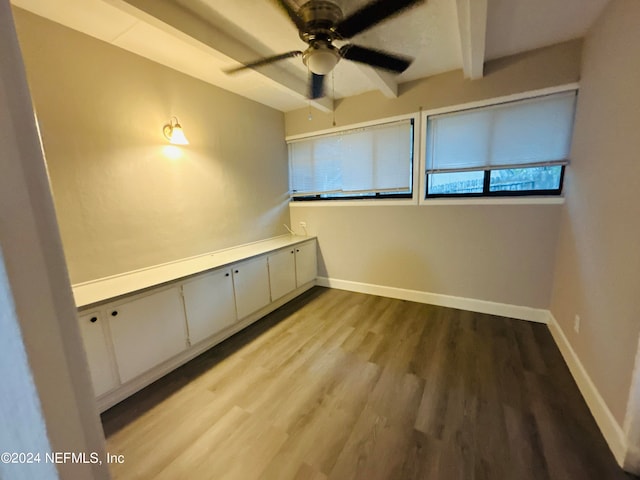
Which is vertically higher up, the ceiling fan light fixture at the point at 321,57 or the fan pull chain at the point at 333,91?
the fan pull chain at the point at 333,91

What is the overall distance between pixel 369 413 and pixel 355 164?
2.88 meters

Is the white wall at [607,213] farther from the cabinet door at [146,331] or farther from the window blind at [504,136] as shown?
the cabinet door at [146,331]

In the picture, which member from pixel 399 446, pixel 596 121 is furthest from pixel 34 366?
pixel 596 121

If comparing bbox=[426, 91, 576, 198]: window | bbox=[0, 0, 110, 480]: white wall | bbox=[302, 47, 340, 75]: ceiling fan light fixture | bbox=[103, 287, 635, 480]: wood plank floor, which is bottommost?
bbox=[103, 287, 635, 480]: wood plank floor

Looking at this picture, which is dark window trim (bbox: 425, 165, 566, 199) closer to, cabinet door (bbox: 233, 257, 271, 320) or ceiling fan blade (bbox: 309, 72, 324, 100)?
ceiling fan blade (bbox: 309, 72, 324, 100)

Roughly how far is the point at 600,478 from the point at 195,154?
378 centimetres

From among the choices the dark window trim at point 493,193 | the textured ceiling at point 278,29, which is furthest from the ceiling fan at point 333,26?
the dark window trim at point 493,193

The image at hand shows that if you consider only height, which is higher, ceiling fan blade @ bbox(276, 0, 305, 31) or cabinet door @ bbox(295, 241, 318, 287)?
ceiling fan blade @ bbox(276, 0, 305, 31)

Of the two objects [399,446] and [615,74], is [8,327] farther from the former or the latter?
[615,74]

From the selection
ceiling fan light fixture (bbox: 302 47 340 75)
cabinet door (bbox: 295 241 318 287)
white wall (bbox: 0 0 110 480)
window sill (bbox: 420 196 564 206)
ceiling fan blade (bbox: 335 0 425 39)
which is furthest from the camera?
Answer: cabinet door (bbox: 295 241 318 287)

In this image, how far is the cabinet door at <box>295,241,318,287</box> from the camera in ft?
12.0

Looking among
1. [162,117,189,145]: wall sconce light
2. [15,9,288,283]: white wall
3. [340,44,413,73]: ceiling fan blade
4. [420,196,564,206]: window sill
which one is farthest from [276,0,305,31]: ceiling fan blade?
[420,196,564,206]: window sill

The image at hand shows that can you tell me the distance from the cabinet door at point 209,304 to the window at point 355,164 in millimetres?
1986

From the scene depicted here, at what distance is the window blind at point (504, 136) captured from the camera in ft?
8.17
